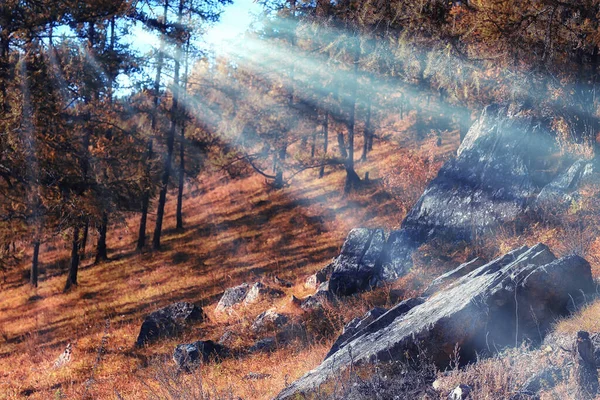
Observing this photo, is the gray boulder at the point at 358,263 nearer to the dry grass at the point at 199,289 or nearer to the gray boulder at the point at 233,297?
the dry grass at the point at 199,289

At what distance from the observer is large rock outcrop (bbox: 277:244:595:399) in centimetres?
546

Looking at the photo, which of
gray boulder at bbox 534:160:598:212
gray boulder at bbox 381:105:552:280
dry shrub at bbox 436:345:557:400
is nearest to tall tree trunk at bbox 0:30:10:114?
gray boulder at bbox 381:105:552:280

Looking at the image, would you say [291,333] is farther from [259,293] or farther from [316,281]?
[316,281]

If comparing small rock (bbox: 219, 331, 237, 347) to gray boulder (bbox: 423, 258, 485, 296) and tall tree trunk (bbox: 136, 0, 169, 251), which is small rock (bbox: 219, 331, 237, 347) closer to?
gray boulder (bbox: 423, 258, 485, 296)

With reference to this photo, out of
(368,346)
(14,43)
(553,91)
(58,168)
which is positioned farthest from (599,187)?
(14,43)

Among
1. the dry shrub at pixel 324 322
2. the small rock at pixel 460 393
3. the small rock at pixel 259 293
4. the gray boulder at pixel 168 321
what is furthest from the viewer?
the small rock at pixel 259 293

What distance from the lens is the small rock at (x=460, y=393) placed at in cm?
432

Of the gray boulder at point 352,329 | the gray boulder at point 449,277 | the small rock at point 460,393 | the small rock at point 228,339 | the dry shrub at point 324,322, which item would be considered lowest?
the small rock at point 228,339

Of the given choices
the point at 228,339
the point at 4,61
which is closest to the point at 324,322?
the point at 228,339

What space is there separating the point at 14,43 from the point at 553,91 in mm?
13782

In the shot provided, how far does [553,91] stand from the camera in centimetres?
1344

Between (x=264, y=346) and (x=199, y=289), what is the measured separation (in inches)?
357

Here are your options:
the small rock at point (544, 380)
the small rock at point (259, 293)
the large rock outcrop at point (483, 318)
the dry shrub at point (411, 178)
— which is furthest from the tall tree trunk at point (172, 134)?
the small rock at point (544, 380)

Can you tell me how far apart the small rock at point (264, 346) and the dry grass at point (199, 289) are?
0.80 feet
